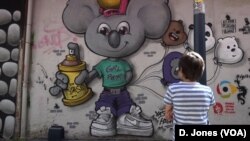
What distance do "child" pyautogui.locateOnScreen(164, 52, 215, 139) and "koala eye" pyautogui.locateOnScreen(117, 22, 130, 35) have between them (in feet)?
15.1

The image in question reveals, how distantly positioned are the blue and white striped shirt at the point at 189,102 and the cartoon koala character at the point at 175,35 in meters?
4.38

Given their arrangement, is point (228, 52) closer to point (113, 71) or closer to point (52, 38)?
point (113, 71)

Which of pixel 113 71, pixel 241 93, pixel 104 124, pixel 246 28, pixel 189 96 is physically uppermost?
pixel 246 28

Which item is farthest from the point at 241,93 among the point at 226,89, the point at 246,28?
the point at 246,28

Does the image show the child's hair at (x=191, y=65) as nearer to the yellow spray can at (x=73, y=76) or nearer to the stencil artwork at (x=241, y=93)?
the stencil artwork at (x=241, y=93)

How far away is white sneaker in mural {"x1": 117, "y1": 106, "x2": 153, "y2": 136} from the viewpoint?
7.84 m

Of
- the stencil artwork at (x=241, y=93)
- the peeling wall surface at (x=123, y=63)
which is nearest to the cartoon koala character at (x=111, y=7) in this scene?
the peeling wall surface at (x=123, y=63)

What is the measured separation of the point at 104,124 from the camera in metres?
7.98

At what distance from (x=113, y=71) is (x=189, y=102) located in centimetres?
467

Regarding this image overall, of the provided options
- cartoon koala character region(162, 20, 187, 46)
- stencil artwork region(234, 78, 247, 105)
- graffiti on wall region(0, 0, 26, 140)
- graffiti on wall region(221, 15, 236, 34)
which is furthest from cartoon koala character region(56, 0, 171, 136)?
stencil artwork region(234, 78, 247, 105)

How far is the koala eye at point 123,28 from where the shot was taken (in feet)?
26.3

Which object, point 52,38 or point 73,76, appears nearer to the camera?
point 73,76

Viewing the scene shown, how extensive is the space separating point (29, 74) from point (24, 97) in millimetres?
506

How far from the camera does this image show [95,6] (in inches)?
321
